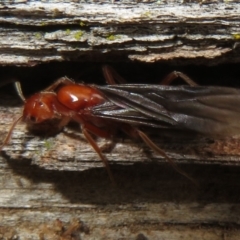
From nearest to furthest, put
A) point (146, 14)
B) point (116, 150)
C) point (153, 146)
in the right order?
1. point (146, 14)
2. point (153, 146)
3. point (116, 150)

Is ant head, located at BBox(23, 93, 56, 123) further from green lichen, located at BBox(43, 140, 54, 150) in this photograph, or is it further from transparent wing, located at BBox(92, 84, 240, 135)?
transparent wing, located at BBox(92, 84, 240, 135)

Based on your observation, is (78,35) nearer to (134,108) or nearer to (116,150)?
(134,108)

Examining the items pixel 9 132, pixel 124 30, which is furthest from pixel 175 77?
pixel 9 132

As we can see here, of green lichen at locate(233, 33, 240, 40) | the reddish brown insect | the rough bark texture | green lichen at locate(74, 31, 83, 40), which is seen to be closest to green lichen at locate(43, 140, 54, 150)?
Answer: the rough bark texture

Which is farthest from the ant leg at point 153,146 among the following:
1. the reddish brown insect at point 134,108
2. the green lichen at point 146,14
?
the green lichen at point 146,14

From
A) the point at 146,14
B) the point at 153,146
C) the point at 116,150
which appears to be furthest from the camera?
the point at 116,150

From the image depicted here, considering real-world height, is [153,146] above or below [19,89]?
below

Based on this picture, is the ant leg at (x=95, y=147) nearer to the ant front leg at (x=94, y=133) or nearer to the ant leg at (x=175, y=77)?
the ant front leg at (x=94, y=133)
